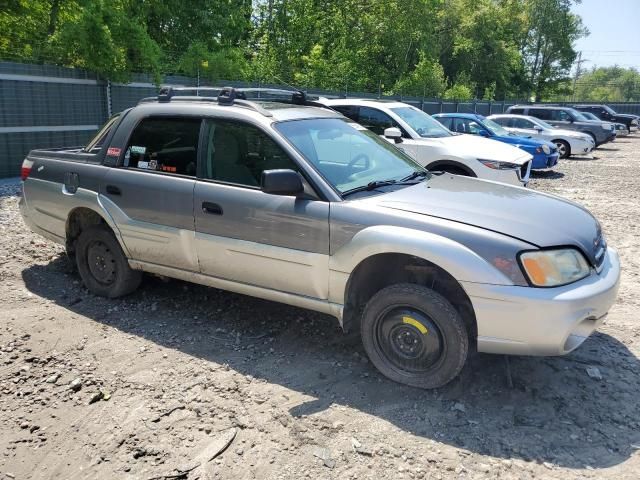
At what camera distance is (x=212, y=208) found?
4.11 metres

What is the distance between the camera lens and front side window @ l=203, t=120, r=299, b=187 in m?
4.01

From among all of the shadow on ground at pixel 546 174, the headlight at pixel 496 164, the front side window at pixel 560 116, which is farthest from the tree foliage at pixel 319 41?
the front side window at pixel 560 116

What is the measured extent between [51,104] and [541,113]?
1791 centimetres

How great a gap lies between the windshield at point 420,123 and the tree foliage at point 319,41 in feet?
8.07

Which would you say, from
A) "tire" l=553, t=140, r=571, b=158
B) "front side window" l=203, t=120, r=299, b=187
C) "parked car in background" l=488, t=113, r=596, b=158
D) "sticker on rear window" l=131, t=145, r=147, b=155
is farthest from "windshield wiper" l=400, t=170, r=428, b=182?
"tire" l=553, t=140, r=571, b=158

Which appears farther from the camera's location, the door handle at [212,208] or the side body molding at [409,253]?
the door handle at [212,208]

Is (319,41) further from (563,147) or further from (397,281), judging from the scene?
(397,281)

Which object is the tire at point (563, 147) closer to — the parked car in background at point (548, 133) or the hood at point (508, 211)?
the parked car in background at point (548, 133)

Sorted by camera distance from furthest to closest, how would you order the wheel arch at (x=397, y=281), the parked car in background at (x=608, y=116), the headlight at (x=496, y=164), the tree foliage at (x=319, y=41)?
the parked car in background at (x=608, y=116) → the tree foliage at (x=319, y=41) → the headlight at (x=496, y=164) → the wheel arch at (x=397, y=281)

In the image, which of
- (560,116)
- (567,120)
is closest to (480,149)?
(560,116)

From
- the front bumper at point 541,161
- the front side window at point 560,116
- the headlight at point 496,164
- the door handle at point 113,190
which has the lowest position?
the front bumper at point 541,161

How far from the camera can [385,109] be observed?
9445mm

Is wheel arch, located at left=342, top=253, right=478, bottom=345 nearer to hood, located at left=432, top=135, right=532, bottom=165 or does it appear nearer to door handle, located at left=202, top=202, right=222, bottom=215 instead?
door handle, located at left=202, top=202, right=222, bottom=215

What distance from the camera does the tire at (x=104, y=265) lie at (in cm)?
482
